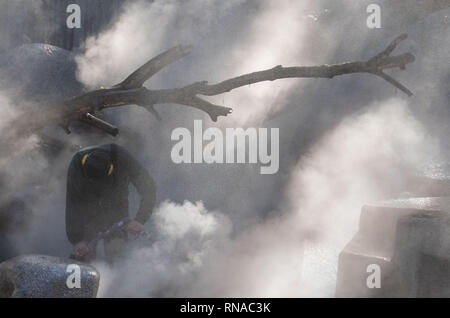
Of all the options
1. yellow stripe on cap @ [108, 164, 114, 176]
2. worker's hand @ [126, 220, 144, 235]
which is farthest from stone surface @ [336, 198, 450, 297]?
yellow stripe on cap @ [108, 164, 114, 176]

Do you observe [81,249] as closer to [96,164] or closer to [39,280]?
[39,280]

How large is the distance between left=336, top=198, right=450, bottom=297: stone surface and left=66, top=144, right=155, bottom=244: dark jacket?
8.73 ft

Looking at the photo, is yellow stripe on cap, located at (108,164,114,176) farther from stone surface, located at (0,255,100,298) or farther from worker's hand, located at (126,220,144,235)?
stone surface, located at (0,255,100,298)

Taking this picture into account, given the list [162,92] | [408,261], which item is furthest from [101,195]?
[408,261]

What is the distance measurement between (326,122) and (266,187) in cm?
170

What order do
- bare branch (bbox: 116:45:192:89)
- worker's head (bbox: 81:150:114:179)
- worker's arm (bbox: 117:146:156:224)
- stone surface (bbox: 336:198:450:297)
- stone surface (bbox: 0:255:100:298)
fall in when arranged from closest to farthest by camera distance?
stone surface (bbox: 0:255:100:298)
stone surface (bbox: 336:198:450:297)
bare branch (bbox: 116:45:192:89)
worker's head (bbox: 81:150:114:179)
worker's arm (bbox: 117:146:156:224)

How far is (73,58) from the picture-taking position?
692cm

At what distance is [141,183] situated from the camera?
16.8ft

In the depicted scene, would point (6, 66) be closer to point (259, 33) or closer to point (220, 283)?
point (259, 33)

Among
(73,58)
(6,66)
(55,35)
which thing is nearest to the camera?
(6,66)

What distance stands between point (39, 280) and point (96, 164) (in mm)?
1540

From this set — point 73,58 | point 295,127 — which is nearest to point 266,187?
point 295,127

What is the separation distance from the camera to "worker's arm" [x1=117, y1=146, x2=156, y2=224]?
197 inches
